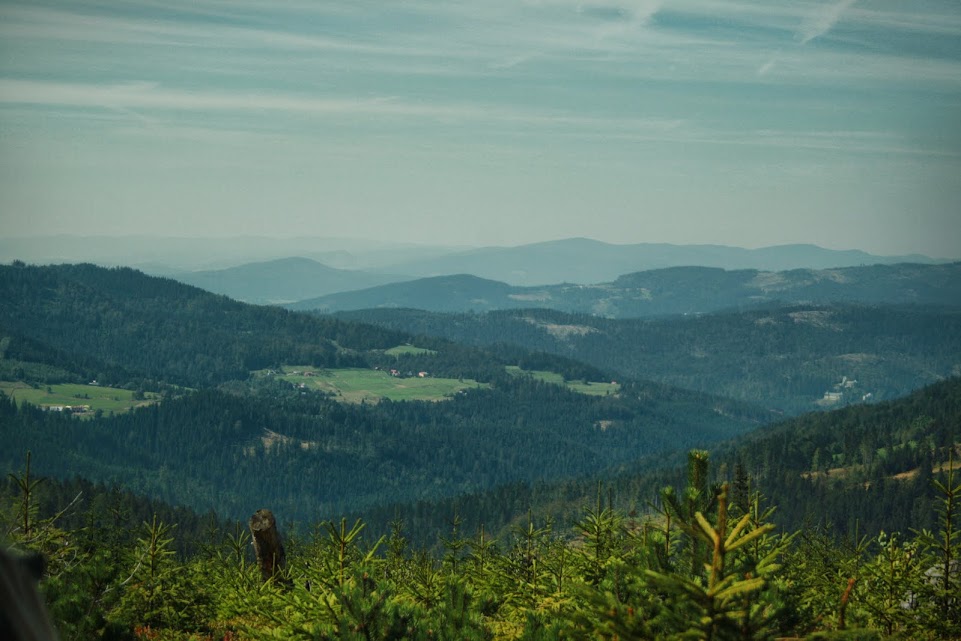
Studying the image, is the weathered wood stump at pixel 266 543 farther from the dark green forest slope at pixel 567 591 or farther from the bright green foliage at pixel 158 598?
the bright green foliage at pixel 158 598

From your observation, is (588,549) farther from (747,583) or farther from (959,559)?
(747,583)

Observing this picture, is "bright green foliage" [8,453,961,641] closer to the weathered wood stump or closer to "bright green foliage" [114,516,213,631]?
"bright green foliage" [114,516,213,631]

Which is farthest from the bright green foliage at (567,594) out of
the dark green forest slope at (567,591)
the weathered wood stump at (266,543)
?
the weathered wood stump at (266,543)

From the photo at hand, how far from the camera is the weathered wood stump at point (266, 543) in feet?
79.3

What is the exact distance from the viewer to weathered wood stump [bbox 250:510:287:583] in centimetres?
2416

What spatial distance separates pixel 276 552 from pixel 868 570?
1594 centimetres

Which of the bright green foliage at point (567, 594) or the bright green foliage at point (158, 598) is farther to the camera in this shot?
the bright green foliage at point (158, 598)

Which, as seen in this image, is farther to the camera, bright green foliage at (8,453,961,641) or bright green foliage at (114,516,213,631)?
bright green foliage at (114,516,213,631)

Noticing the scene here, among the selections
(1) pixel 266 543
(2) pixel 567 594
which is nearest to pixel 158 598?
(1) pixel 266 543

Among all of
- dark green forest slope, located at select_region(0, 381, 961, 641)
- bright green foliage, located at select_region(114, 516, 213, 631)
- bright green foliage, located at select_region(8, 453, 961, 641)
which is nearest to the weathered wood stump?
dark green forest slope, located at select_region(0, 381, 961, 641)

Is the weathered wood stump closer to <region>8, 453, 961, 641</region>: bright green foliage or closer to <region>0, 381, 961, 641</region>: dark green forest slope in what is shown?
<region>0, 381, 961, 641</region>: dark green forest slope

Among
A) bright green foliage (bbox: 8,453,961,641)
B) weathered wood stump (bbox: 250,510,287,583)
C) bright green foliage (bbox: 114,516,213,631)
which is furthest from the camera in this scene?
weathered wood stump (bbox: 250,510,287,583)

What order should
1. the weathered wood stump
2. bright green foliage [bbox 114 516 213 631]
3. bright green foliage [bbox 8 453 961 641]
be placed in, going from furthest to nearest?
the weathered wood stump < bright green foliage [bbox 114 516 213 631] < bright green foliage [bbox 8 453 961 641]

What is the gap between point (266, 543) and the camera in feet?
79.9
